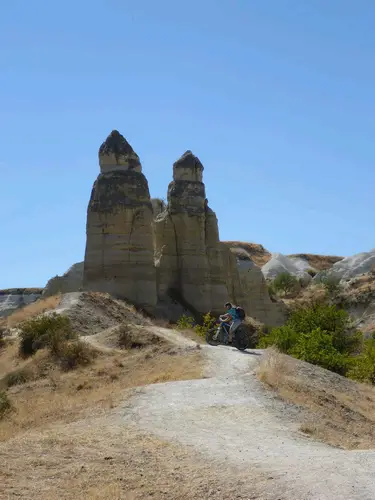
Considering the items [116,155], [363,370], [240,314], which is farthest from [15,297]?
[240,314]

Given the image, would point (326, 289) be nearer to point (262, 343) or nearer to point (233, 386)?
point (262, 343)

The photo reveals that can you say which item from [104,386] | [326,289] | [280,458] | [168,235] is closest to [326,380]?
[104,386]

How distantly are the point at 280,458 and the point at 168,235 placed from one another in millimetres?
32046

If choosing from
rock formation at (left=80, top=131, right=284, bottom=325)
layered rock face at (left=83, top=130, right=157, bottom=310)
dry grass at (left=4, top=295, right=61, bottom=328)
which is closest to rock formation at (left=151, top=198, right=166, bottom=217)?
rock formation at (left=80, top=131, right=284, bottom=325)

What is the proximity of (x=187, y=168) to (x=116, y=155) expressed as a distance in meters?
6.26

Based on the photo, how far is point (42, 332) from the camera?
935 inches

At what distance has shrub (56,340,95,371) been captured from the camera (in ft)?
67.4

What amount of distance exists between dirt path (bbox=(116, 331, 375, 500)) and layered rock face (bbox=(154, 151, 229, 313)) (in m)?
21.6

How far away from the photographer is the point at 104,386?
676 inches

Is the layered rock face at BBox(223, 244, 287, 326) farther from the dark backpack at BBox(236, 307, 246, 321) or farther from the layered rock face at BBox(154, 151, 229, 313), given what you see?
the dark backpack at BBox(236, 307, 246, 321)

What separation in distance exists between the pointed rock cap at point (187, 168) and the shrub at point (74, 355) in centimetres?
2158

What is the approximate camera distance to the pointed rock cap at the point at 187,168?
41625 millimetres

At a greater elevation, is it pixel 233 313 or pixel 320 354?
pixel 233 313

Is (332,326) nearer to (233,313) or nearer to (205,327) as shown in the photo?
(205,327)
